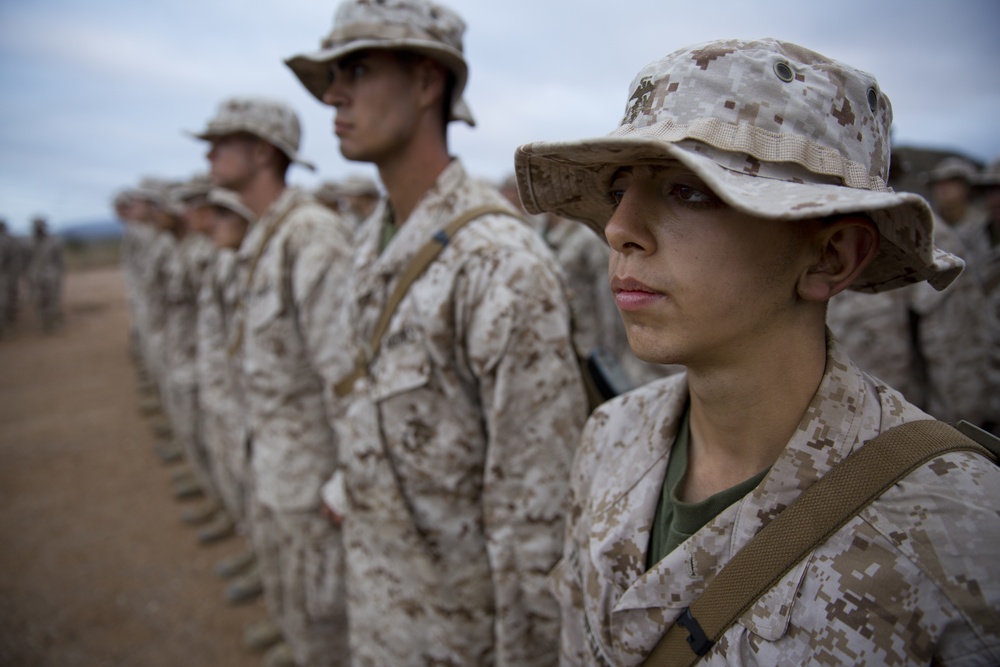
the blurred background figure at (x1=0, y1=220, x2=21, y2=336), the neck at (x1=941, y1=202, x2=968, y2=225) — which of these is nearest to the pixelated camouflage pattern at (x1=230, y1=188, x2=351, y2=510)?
the neck at (x1=941, y1=202, x2=968, y2=225)

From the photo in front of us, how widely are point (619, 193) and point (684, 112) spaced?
333mm

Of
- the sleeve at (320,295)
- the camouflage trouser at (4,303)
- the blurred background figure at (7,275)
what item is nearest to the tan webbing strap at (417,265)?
the sleeve at (320,295)

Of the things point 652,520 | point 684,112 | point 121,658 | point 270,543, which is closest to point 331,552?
point 270,543

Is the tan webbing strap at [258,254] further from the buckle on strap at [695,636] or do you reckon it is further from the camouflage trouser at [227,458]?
the buckle on strap at [695,636]

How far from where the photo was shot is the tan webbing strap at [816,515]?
3.52 feet

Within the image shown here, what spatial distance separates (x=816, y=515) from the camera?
110 cm

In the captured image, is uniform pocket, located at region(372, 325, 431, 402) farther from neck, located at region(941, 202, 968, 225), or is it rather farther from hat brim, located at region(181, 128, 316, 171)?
neck, located at region(941, 202, 968, 225)

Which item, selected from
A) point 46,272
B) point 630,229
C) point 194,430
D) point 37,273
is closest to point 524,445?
point 630,229

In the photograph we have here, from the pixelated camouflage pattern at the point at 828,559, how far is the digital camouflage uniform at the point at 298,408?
225 cm

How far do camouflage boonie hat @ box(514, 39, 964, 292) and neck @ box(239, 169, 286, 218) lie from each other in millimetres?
3394

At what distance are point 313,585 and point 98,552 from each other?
3.66 meters

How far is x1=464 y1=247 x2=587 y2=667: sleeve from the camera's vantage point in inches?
82.5

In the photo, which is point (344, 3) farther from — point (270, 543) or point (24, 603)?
point (24, 603)

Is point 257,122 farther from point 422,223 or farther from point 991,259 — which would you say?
point 991,259
